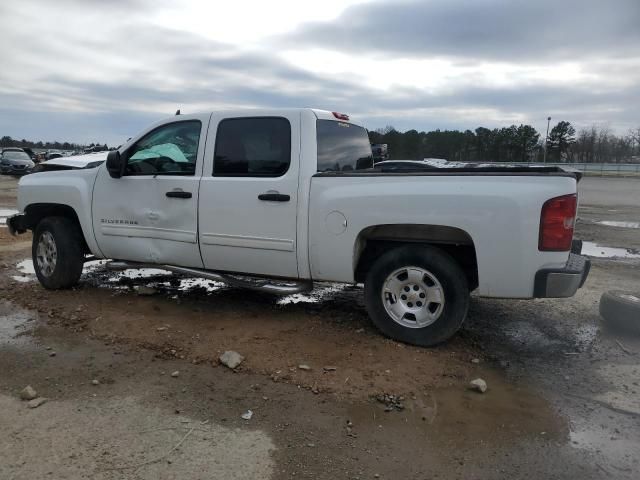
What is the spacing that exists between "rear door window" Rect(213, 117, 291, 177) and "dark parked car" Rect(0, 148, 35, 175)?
30313 millimetres

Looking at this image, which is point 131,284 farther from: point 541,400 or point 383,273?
point 541,400

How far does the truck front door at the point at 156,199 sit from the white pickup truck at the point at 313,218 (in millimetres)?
13

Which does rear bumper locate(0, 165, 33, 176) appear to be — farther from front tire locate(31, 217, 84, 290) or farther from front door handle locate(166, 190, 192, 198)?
front door handle locate(166, 190, 192, 198)

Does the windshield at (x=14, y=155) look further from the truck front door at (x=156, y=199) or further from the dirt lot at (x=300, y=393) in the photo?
the truck front door at (x=156, y=199)

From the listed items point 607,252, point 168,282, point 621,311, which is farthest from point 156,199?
point 607,252

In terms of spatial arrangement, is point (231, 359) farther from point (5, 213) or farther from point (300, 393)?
point (5, 213)

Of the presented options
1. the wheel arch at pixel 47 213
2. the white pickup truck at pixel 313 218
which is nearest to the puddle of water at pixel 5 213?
the wheel arch at pixel 47 213

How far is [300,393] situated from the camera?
3768 millimetres

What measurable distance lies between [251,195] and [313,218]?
25.7 inches

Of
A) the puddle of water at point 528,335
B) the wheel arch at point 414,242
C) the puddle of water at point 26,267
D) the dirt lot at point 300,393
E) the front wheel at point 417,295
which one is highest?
the wheel arch at point 414,242

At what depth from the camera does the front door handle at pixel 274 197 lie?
15.6 ft

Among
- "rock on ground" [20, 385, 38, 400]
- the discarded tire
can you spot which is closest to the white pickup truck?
the discarded tire

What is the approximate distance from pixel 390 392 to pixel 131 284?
13.5 feet

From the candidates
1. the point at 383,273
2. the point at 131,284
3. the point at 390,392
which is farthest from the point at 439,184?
the point at 131,284
